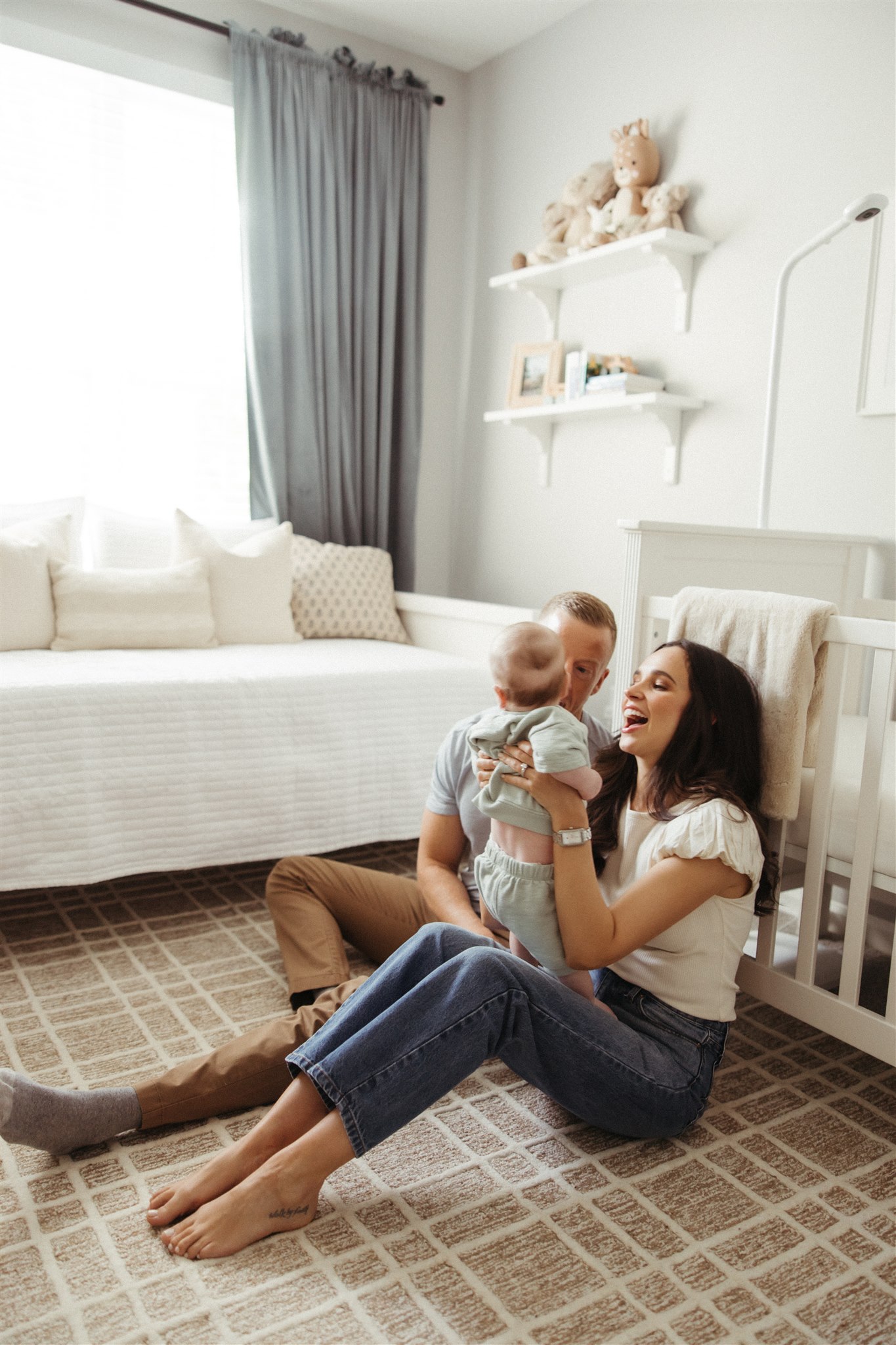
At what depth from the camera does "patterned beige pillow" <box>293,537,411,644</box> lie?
3.09m

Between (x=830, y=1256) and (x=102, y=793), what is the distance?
1.52 metres

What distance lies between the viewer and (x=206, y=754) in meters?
2.19

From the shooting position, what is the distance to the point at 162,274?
318 centimetres

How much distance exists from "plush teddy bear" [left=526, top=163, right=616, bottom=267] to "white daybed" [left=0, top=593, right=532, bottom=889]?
1.19m

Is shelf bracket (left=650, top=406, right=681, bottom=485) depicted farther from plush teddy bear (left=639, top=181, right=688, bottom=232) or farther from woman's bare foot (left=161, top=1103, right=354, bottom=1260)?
woman's bare foot (left=161, top=1103, right=354, bottom=1260)

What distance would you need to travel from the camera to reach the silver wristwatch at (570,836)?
1.23 metres

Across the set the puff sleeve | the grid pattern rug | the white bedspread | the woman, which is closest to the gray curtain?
the white bedspread

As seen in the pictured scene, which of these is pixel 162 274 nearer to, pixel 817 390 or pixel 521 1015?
pixel 817 390

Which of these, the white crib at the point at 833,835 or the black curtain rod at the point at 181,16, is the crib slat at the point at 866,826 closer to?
the white crib at the point at 833,835

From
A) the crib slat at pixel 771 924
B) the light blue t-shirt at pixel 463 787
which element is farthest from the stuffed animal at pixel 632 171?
the crib slat at pixel 771 924

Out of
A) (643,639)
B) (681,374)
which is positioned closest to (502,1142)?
(643,639)

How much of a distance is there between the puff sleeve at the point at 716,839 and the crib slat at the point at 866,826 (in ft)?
0.52

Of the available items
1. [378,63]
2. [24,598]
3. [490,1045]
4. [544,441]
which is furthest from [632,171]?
[490,1045]

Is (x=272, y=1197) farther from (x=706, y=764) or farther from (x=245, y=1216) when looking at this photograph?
(x=706, y=764)
